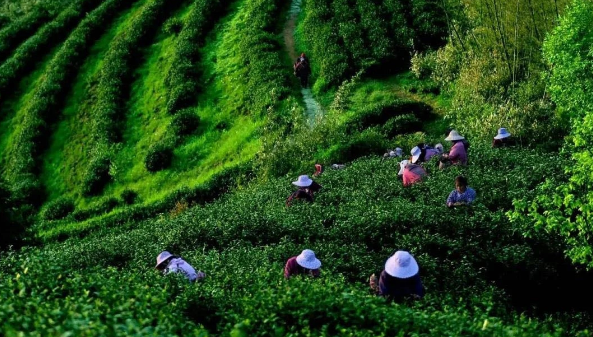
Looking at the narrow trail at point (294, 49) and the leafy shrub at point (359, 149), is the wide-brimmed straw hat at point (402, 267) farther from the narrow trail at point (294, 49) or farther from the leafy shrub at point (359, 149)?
the narrow trail at point (294, 49)

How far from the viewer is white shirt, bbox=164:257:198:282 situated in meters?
13.2

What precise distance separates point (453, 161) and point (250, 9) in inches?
1159

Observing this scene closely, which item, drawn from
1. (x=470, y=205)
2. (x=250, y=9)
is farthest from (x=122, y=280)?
(x=250, y=9)

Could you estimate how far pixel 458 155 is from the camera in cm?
2228

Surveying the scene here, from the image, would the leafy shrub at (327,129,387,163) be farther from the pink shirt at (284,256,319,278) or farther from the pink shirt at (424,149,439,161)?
the pink shirt at (284,256,319,278)

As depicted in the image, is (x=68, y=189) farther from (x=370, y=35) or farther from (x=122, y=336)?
(x=122, y=336)

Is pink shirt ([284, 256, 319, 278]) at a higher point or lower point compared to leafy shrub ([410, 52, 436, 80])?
higher

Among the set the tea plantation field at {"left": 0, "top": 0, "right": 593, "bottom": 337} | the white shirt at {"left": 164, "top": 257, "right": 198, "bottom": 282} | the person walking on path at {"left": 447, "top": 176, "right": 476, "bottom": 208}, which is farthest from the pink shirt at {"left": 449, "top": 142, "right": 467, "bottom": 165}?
the white shirt at {"left": 164, "top": 257, "right": 198, "bottom": 282}

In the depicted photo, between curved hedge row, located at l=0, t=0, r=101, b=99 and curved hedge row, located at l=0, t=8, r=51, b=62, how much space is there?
4.00 feet

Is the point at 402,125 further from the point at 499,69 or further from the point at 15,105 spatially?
the point at 15,105

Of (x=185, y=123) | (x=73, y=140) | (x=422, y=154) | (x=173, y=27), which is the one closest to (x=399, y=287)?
(x=422, y=154)

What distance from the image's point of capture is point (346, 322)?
405 inches

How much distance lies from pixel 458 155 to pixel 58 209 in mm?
21067

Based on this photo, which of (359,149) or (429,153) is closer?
(429,153)
